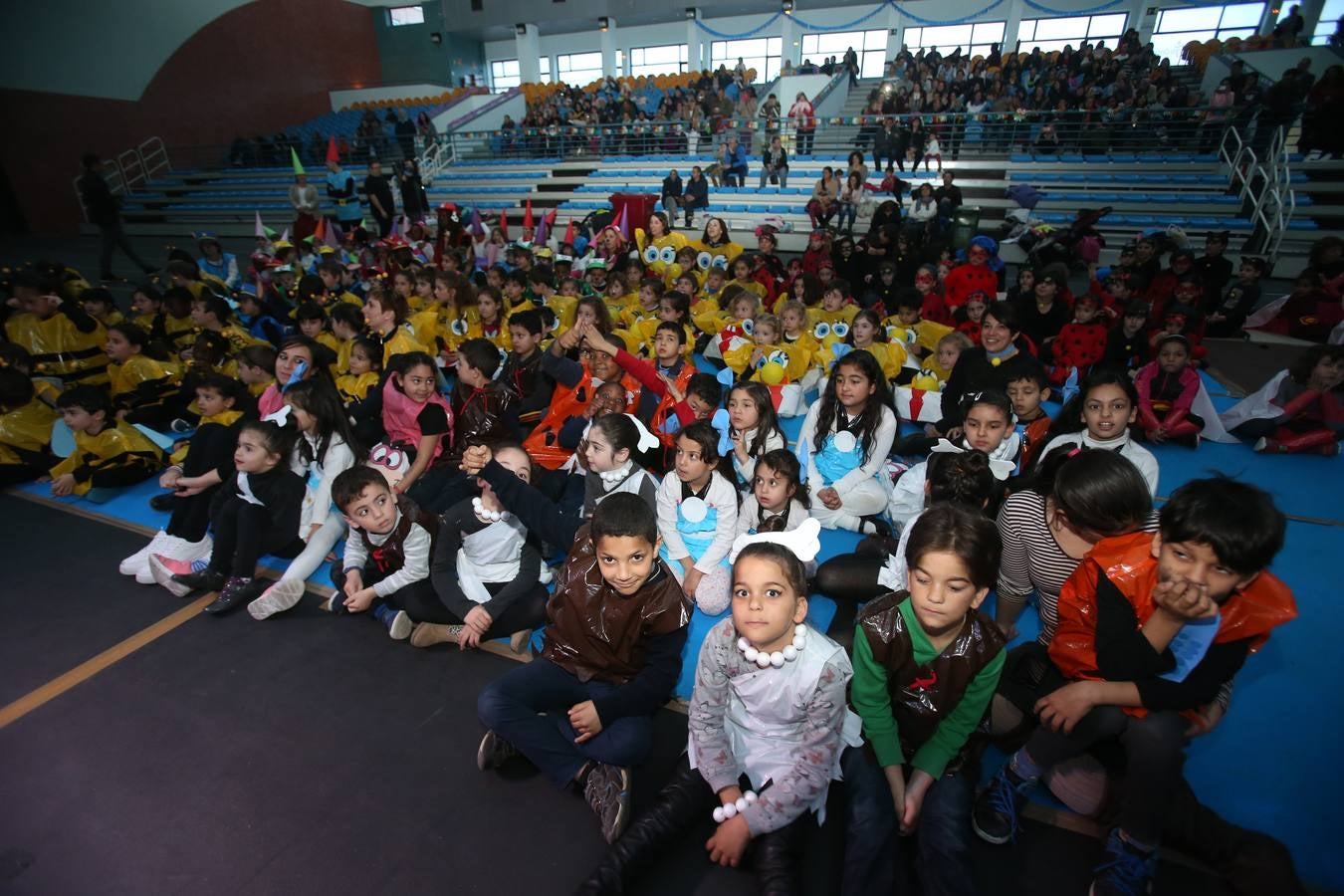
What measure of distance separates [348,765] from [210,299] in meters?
4.52

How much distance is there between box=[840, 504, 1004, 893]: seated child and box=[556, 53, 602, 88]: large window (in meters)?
24.0

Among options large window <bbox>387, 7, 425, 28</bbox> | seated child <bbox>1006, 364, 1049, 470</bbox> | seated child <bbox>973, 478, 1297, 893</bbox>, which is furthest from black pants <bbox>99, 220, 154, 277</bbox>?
large window <bbox>387, 7, 425, 28</bbox>

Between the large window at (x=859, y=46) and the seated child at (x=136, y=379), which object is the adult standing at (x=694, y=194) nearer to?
the seated child at (x=136, y=379)

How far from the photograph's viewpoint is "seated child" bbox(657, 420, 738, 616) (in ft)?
8.39

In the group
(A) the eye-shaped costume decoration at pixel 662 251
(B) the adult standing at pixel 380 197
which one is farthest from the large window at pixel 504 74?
(A) the eye-shaped costume decoration at pixel 662 251

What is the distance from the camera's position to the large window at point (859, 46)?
1814cm

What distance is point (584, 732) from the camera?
1.82 metres

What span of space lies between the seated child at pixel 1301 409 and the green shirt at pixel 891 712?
3785 millimetres

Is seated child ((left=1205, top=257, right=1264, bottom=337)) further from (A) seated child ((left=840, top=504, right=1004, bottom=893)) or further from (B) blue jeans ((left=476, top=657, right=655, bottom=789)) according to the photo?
(B) blue jeans ((left=476, top=657, right=655, bottom=789))

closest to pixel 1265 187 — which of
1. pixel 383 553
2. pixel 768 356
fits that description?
pixel 768 356

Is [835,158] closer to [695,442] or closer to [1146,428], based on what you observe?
[1146,428]

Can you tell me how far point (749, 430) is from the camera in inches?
122

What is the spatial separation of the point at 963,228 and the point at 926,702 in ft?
27.0

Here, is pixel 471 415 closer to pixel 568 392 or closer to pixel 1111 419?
pixel 568 392
